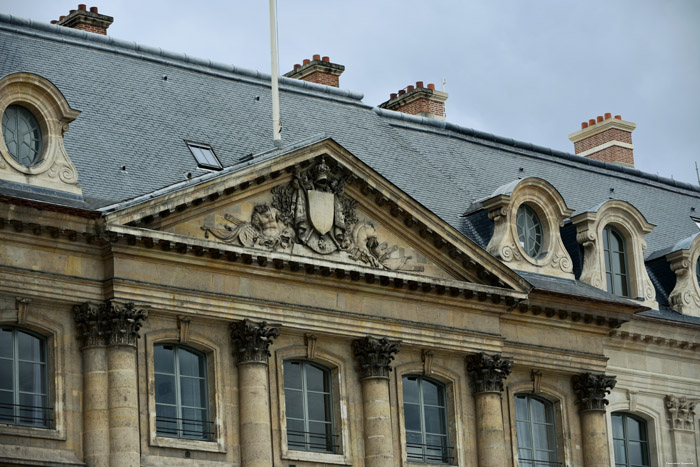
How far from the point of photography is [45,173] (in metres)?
34.8

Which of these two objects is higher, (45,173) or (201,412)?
(45,173)

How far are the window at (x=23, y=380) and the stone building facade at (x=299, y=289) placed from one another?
54 mm

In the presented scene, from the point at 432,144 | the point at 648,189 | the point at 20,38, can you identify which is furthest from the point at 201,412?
the point at 648,189

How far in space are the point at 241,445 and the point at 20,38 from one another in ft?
35.3

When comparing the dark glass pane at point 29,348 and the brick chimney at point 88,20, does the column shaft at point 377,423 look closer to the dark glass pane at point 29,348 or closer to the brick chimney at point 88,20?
the dark glass pane at point 29,348

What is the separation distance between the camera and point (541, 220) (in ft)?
140

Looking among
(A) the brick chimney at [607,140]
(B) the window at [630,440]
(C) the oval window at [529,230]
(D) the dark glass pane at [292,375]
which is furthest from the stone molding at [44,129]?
(A) the brick chimney at [607,140]

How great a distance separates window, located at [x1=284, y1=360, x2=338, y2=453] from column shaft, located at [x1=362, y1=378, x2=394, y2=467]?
746mm

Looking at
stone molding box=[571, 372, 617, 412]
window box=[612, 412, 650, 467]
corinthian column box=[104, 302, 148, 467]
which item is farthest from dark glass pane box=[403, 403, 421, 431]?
corinthian column box=[104, 302, 148, 467]

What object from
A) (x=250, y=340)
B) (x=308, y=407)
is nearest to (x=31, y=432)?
(x=250, y=340)

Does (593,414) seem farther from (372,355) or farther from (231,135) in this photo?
(231,135)

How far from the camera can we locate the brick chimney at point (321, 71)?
47.5 meters

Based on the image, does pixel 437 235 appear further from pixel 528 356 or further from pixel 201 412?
pixel 201 412

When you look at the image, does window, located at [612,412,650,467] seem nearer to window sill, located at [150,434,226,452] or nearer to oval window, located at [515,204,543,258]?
oval window, located at [515,204,543,258]
